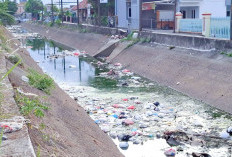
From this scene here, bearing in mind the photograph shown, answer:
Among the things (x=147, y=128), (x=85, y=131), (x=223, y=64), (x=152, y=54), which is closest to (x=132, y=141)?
(x=147, y=128)

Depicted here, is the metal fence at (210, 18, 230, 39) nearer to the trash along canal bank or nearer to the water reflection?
the trash along canal bank

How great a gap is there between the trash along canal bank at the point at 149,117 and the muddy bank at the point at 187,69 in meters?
0.44

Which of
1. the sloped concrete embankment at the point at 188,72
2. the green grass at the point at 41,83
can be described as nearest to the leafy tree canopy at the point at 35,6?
the sloped concrete embankment at the point at 188,72

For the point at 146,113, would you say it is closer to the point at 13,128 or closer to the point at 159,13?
the point at 13,128

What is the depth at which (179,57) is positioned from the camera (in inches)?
627

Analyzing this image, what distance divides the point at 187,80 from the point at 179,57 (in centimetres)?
252

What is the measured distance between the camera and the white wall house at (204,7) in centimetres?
2520

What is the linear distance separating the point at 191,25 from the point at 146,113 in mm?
10034

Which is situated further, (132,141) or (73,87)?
(73,87)

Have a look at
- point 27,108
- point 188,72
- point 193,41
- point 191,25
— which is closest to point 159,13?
point 191,25

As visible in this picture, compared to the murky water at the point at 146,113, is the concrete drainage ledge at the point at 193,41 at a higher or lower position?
higher

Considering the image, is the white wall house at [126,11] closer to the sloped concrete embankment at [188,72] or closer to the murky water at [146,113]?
the sloped concrete embankment at [188,72]

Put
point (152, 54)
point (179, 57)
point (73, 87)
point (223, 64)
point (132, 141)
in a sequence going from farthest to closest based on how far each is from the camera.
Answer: point (152, 54) < point (179, 57) < point (73, 87) < point (223, 64) < point (132, 141)

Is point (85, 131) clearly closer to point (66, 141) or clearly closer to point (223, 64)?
point (66, 141)
